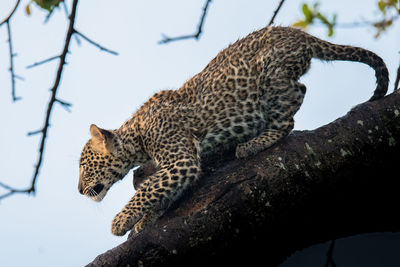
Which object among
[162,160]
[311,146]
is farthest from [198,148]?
[311,146]

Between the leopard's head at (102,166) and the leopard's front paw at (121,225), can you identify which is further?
the leopard's head at (102,166)

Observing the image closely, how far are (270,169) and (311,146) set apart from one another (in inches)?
21.7

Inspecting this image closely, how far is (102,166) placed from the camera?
290 inches

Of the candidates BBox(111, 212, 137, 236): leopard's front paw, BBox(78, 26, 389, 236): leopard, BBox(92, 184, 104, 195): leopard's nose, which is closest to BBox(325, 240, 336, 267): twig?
BBox(78, 26, 389, 236): leopard

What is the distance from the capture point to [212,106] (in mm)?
7355

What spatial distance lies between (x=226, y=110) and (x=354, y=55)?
5.94 ft

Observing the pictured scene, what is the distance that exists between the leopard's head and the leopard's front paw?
3.39 feet

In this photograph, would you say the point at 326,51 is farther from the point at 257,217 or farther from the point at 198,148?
the point at 257,217

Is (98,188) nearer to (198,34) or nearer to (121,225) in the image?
(121,225)

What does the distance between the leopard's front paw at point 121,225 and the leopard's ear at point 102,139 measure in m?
1.21

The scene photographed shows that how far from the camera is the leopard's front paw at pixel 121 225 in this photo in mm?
6281

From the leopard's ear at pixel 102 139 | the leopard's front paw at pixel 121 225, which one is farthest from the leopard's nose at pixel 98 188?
the leopard's front paw at pixel 121 225

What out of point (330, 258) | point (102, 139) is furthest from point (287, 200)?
point (102, 139)

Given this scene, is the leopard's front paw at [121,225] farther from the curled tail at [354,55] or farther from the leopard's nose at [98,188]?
the curled tail at [354,55]
